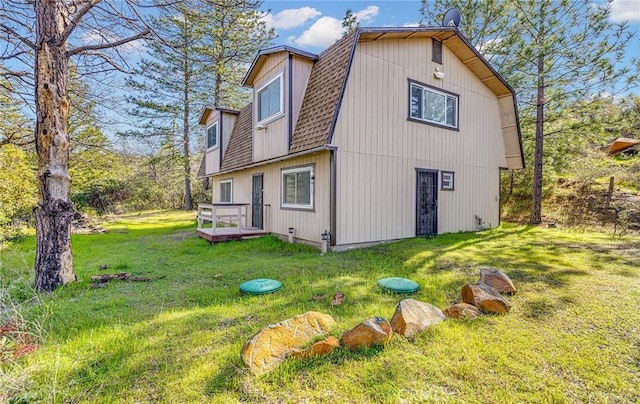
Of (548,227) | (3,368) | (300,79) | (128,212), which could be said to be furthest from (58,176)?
(128,212)

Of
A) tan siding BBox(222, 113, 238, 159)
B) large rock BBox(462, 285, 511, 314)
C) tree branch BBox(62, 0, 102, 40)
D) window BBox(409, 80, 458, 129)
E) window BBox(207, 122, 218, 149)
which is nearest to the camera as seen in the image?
large rock BBox(462, 285, 511, 314)

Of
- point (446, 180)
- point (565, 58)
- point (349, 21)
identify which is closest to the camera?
point (446, 180)

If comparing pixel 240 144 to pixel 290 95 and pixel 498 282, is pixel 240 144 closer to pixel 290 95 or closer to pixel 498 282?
pixel 290 95

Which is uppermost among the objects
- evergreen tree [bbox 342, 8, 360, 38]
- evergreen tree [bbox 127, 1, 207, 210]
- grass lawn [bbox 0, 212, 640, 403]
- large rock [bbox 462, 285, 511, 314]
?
evergreen tree [bbox 342, 8, 360, 38]

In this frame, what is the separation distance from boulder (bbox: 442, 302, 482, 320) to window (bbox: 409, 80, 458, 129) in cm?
589

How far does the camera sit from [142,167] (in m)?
22.1

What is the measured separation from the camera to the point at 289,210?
8.54 m

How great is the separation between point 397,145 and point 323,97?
2256 mm

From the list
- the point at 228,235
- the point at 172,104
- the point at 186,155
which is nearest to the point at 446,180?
the point at 228,235

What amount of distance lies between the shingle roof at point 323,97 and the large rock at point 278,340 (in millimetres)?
4324

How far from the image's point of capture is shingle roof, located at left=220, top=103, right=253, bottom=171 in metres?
10.4

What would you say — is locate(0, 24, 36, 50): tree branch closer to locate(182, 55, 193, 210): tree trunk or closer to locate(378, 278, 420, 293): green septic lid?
locate(378, 278, 420, 293): green septic lid

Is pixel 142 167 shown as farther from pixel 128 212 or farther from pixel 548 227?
pixel 548 227

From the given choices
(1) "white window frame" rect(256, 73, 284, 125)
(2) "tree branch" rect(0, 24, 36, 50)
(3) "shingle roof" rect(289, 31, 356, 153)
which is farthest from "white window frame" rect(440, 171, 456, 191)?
(2) "tree branch" rect(0, 24, 36, 50)
